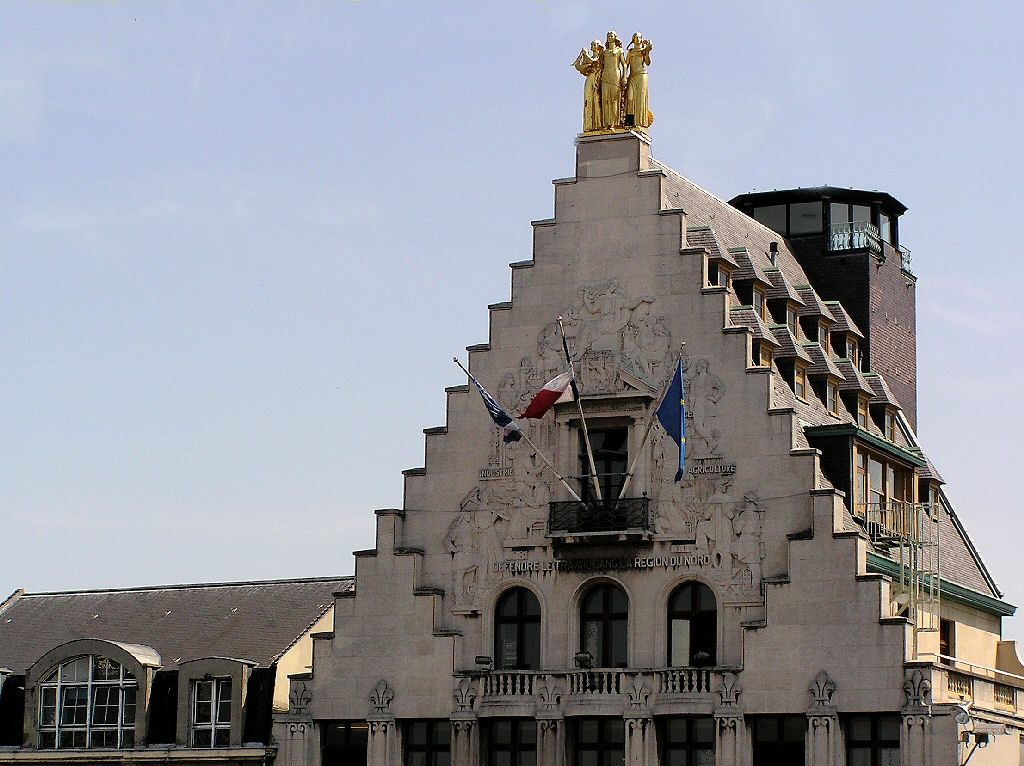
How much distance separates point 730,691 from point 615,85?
1883 centimetres

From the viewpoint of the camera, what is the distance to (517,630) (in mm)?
70750

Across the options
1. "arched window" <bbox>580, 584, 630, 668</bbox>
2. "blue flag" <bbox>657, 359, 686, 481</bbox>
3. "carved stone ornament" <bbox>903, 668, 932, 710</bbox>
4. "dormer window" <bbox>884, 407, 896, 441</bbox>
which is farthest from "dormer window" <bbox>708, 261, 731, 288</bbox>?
"carved stone ornament" <bbox>903, 668, 932, 710</bbox>

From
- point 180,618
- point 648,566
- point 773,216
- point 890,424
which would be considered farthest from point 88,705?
point 773,216

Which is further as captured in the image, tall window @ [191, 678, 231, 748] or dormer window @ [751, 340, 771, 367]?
tall window @ [191, 678, 231, 748]

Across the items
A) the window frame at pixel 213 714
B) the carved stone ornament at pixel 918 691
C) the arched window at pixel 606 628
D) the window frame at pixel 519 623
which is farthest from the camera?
the window frame at pixel 213 714

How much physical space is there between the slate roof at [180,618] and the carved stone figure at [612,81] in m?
16.7

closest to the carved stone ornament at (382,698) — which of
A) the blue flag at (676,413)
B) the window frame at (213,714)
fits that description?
the window frame at (213,714)

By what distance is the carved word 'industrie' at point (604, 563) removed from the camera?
6862 centimetres

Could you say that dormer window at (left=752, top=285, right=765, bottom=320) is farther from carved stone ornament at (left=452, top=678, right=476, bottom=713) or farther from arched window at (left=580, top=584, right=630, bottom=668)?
carved stone ornament at (left=452, top=678, right=476, bottom=713)

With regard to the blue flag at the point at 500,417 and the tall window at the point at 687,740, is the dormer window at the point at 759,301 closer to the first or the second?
the blue flag at the point at 500,417

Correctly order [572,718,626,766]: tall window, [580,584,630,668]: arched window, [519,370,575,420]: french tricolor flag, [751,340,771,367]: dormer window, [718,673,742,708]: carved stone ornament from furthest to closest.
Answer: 1. [751,340,771,367]: dormer window
2. [580,584,630,668]: arched window
3. [519,370,575,420]: french tricolor flag
4. [572,718,626,766]: tall window
5. [718,673,742,708]: carved stone ornament

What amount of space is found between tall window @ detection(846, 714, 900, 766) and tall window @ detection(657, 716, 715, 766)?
Result: 13.1ft

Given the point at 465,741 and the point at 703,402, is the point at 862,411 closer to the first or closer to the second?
the point at 703,402

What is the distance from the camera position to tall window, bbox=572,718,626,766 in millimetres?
68562
